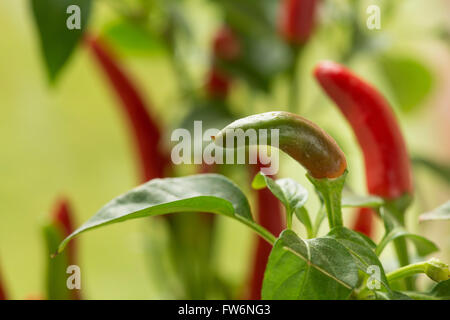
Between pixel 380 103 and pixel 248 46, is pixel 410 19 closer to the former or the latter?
pixel 248 46

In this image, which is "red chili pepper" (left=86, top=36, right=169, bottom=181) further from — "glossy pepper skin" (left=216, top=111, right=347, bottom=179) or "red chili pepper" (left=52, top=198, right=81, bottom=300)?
"glossy pepper skin" (left=216, top=111, right=347, bottom=179)

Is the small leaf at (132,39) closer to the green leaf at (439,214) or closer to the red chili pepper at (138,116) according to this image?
the red chili pepper at (138,116)

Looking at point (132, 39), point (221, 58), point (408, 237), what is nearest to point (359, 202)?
point (408, 237)

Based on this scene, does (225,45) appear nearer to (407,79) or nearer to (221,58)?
(221,58)

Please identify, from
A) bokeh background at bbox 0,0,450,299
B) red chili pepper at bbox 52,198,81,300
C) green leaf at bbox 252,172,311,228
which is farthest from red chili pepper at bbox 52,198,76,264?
bokeh background at bbox 0,0,450,299

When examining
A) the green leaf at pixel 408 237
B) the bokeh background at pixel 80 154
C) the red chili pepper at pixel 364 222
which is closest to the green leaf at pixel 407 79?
the bokeh background at pixel 80 154

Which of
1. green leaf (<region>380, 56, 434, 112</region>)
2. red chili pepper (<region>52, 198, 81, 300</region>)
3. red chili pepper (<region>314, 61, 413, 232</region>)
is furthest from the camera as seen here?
green leaf (<region>380, 56, 434, 112</region>)

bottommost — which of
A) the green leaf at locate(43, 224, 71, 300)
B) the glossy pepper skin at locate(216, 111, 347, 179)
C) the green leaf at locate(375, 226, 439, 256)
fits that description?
the green leaf at locate(43, 224, 71, 300)
